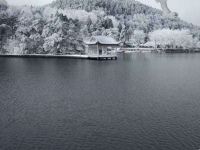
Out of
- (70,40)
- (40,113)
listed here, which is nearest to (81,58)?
(70,40)

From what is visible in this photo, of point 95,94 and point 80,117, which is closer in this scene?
point 80,117

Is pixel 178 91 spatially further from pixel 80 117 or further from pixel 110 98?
pixel 80 117

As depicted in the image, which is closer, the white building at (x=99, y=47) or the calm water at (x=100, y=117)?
the calm water at (x=100, y=117)

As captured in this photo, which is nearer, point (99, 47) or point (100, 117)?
point (100, 117)

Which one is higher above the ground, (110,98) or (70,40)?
(70,40)

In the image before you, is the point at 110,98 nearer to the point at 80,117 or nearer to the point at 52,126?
the point at 80,117

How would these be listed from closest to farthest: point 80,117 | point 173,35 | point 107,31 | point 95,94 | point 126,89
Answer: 1. point 80,117
2. point 95,94
3. point 126,89
4. point 107,31
5. point 173,35

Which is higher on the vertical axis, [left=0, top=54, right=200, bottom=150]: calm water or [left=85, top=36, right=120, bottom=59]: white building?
[left=85, top=36, right=120, bottom=59]: white building

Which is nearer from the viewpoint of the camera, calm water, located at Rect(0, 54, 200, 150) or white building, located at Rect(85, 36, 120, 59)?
calm water, located at Rect(0, 54, 200, 150)

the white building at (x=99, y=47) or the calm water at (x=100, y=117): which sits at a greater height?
the white building at (x=99, y=47)

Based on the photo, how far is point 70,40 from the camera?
82.4m

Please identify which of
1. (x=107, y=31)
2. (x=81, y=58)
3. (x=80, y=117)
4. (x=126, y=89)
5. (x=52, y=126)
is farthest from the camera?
(x=107, y=31)

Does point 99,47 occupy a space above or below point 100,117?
above

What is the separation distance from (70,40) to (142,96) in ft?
189
